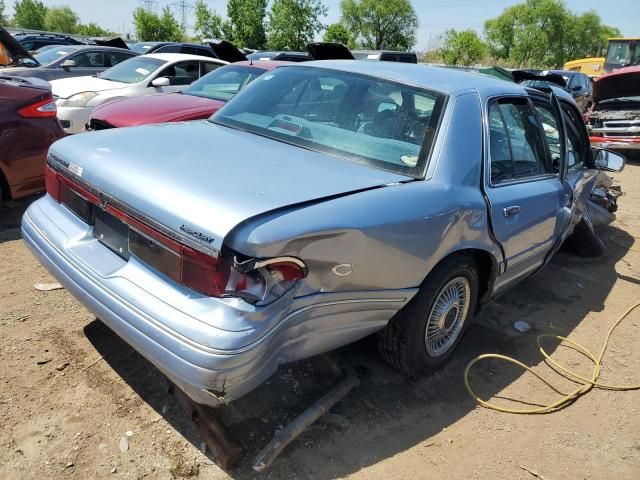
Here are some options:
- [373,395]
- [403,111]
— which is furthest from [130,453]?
[403,111]

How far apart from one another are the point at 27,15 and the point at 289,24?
5277 cm

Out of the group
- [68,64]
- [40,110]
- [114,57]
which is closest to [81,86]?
[68,64]

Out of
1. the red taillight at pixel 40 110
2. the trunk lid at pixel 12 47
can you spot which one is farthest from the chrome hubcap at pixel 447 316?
the trunk lid at pixel 12 47

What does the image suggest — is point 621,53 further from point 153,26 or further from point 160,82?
point 153,26

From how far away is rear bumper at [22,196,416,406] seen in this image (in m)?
1.96

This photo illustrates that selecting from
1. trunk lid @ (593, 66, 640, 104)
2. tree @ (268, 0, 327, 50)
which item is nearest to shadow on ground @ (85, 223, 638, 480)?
trunk lid @ (593, 66, 640, 104)

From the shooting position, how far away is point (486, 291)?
3391mm

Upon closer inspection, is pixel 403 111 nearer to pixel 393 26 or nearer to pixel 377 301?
pixel 377 301

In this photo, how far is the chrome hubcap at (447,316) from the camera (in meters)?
3.04

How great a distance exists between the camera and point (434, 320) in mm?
3047

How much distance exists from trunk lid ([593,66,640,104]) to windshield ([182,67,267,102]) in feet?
23.3

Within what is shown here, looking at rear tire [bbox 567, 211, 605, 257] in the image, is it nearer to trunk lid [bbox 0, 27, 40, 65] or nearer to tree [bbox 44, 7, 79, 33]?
trunk lid [bbox 0, 27, 40, 65]

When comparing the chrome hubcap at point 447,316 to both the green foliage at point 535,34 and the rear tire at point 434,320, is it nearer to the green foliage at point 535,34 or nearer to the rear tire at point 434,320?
the rear tire at point 434,320

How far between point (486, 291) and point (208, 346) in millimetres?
2064
